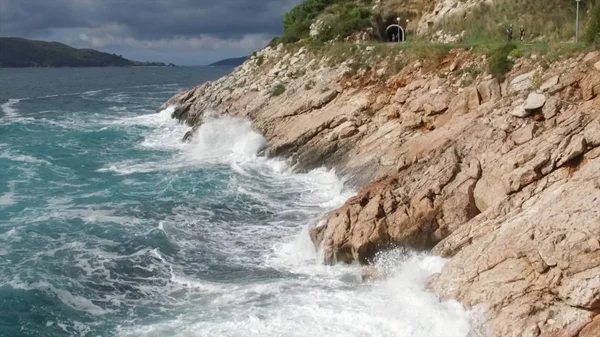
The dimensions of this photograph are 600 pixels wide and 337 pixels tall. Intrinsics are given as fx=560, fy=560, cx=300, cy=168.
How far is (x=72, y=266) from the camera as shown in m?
18.8

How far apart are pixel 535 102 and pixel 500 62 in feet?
17.2

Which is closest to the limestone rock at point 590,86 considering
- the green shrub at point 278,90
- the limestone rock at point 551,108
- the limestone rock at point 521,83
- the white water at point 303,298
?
the limestone rock at point 551,108

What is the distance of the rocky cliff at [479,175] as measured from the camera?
496 inches

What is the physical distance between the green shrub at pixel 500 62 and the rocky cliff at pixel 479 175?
1.21ft

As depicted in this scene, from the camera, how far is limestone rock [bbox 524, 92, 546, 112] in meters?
18.5

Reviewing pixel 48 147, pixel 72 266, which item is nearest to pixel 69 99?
pixel 48 147

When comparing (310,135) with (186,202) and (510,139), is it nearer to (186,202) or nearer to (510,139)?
(186,202)

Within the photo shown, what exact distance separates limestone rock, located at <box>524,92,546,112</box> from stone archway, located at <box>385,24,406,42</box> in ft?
86.6

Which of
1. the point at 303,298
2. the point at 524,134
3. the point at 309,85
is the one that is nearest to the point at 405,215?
the point at 303,298

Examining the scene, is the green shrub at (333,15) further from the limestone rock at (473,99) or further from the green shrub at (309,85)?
the limestone rock at (473,99)

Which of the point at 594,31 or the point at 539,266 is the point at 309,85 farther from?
the point at 539,266

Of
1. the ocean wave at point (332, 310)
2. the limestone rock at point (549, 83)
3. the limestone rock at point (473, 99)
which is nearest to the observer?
the ocean wave at point (332, 310)

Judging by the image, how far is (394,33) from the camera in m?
46.1

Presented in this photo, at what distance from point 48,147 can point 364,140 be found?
2447cm
